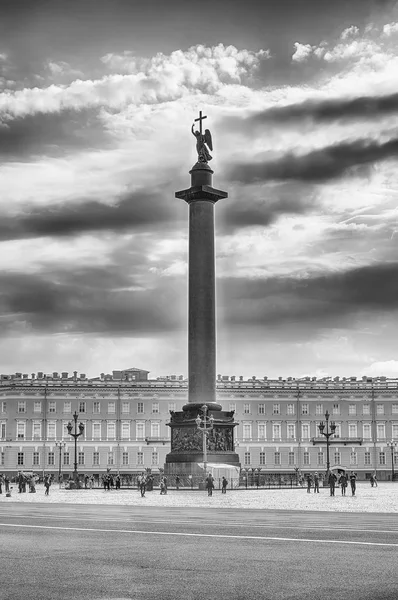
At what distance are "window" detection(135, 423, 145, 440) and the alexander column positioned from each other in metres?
68.6

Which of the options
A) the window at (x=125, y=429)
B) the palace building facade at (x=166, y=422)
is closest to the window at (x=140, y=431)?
the palace building facade at (x=166, y=422)

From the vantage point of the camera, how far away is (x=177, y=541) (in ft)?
64.1

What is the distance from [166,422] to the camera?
134250mm

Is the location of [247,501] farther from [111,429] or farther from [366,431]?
[366,431]

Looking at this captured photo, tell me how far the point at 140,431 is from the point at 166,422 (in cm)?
386

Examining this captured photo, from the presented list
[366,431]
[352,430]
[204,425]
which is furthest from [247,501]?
[366,431]

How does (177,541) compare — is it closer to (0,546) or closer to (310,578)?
(0,546)

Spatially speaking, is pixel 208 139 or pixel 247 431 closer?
pixel 208 139

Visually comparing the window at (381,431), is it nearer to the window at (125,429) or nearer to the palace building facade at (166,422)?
the palace building facade at (166,422)

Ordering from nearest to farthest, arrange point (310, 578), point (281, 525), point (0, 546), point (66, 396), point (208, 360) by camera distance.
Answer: point (310, 578) < point (0, 546) < point (281, 525) < point (208, 360) < point (66, 396)

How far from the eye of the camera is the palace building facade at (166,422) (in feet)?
432

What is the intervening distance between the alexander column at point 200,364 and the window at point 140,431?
2702 inches

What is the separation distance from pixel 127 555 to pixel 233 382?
12138 centimetres

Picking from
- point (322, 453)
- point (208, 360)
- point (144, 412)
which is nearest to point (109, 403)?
point (144, 412)
